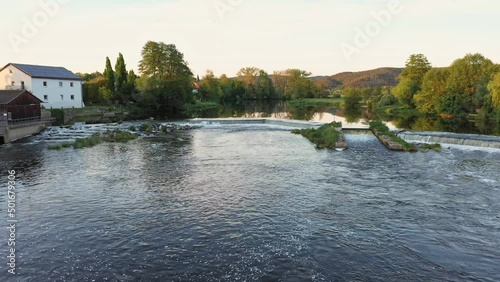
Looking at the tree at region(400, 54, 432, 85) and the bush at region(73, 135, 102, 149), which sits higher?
the tree at region(400, 54, 432, 85)

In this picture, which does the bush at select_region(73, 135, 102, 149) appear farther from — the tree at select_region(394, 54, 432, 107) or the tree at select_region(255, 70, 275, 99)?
the tree at select_region(255, 70, 275, 99)

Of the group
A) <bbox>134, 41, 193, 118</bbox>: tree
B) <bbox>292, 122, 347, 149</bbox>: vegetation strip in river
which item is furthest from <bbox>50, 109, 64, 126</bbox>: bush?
<bbox>292, 122, 347, 149</bbox>: vegetation strip in river

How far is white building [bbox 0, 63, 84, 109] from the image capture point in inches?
2371

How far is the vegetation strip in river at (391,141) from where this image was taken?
114 ft

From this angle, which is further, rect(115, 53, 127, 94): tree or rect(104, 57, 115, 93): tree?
rect(115, 53, 127, 94): tree

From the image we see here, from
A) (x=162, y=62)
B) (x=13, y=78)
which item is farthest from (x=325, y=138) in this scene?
(x=162, y=62)

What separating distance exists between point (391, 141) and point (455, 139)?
22.4 ft

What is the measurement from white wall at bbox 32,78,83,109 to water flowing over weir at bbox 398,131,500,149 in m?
55.4

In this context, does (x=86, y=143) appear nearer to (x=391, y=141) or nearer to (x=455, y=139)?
(x=391, y=141)

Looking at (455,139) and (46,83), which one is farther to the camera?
(46,83)

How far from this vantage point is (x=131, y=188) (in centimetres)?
2242

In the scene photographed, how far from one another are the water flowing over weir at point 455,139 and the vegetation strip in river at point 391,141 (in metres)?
2.45

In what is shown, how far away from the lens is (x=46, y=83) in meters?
62.2

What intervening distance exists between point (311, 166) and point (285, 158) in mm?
3966
